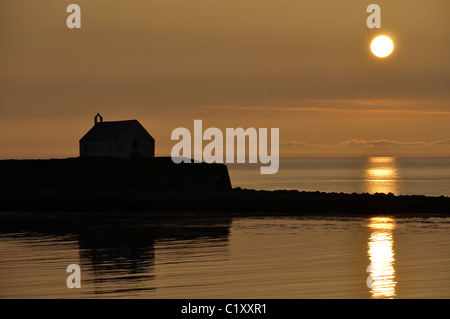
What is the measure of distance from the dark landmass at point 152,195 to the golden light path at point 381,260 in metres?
11.1

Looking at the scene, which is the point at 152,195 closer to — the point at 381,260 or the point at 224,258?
the point at 224,258

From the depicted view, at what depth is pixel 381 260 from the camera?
1099 inches

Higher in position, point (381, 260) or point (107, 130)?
point (107, 130)

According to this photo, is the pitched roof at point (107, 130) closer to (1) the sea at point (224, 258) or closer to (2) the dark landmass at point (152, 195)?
(2) the dark landmass at point (152, 195)

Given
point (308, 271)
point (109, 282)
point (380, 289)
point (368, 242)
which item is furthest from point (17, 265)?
point (368, 242)

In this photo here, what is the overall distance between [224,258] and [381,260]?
6.17 m

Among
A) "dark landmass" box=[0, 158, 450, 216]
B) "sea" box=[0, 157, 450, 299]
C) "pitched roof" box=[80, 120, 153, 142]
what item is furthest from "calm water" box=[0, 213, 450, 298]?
"pitched roof" box=[80, 120, 153, 142]

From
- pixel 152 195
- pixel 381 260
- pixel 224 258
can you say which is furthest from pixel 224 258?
pixel 152 195

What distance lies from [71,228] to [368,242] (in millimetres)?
16713

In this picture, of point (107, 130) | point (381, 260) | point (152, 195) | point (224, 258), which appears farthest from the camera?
point (107, 130)

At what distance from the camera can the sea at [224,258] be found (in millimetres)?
20891
